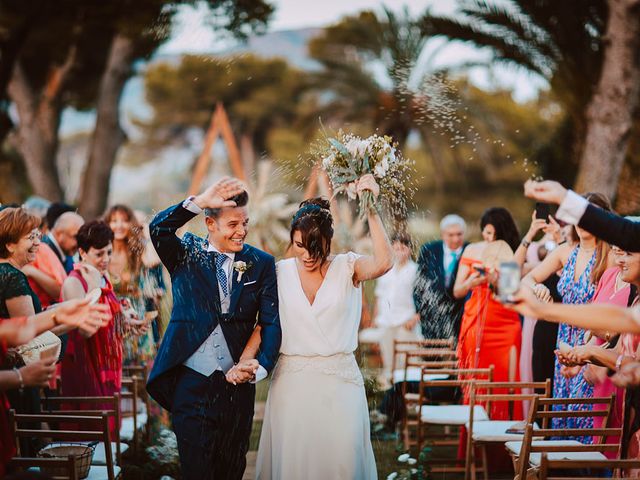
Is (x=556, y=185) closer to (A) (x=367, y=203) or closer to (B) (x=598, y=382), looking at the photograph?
(A) (x=367, y=203)

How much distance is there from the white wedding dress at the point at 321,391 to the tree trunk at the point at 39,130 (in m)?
11.9

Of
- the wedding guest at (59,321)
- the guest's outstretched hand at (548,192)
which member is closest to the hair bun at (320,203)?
the guest's outstretched hand at (548,192)

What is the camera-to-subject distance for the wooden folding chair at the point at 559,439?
14.6 ft

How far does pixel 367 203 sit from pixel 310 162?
3.17ft

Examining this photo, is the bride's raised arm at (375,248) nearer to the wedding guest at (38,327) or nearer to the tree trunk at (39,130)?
the wedding guest at (38,327)

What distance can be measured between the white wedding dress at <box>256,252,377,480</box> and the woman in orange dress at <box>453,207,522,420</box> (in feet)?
9.30

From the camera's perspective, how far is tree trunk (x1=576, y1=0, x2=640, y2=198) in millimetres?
11258

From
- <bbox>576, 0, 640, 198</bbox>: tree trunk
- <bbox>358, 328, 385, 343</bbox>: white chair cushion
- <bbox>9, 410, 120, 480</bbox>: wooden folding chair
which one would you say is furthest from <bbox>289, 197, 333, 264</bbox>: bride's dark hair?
<bbox>576, 0, 640, 198</bbox>: tree trunk

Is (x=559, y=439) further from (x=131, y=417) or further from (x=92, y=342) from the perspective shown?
(x=131, y=417)

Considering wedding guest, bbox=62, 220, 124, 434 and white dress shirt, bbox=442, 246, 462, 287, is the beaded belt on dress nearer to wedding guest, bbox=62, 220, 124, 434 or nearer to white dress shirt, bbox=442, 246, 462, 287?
wedding guest, bbox=62, 220, 124, 434

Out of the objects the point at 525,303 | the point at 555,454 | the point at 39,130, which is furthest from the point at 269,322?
the point at 39,130

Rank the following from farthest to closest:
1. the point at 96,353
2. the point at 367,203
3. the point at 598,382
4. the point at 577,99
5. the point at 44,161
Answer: the point at 44,161 < the point at 577,99 < the point at 96,353 < the point at 598,382 < the point at 367,203

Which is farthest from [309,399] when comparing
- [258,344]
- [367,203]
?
[367,203]

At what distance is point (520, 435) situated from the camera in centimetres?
560
